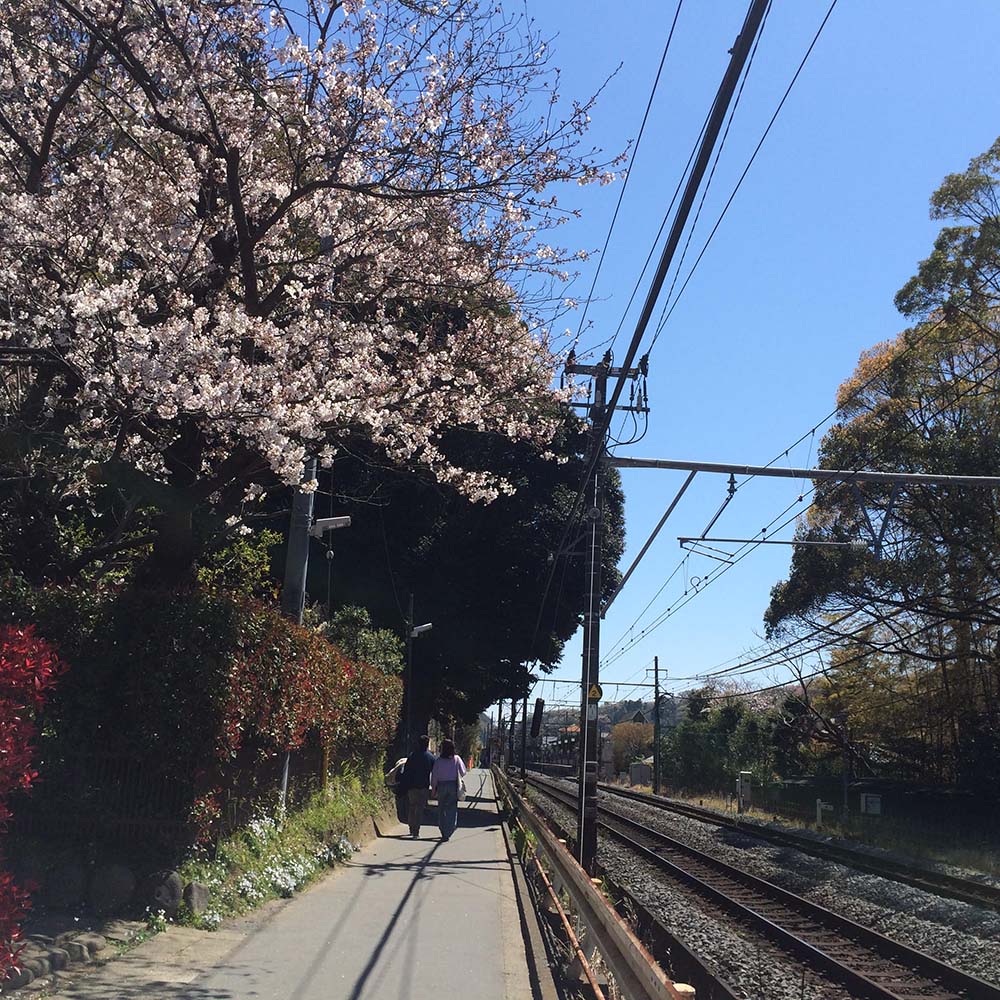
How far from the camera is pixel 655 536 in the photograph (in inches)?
585

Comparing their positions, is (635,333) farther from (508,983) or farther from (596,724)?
(596,724)

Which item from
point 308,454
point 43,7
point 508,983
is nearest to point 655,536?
point 308,454

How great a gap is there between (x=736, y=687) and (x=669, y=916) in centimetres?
6343

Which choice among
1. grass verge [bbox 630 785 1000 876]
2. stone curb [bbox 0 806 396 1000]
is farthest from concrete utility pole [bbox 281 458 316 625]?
grass verge [bbox 630 785 1000 876]

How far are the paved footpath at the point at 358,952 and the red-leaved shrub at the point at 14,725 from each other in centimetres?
114

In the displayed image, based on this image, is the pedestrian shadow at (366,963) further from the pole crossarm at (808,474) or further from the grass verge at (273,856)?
the pole crossarm at (808,474)

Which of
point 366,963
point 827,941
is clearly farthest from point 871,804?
point 366,963

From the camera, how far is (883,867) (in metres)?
22.5

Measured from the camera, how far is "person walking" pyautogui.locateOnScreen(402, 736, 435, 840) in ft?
56.9

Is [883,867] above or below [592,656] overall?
below

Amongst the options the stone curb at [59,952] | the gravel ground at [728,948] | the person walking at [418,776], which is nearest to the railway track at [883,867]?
the gravel ground at [728,948]

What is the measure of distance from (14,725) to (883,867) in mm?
21207

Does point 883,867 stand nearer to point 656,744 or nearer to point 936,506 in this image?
point 936,506

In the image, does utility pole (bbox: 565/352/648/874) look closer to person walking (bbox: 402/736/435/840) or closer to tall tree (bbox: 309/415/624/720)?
person walking (bbox: 402/736/435/840)
